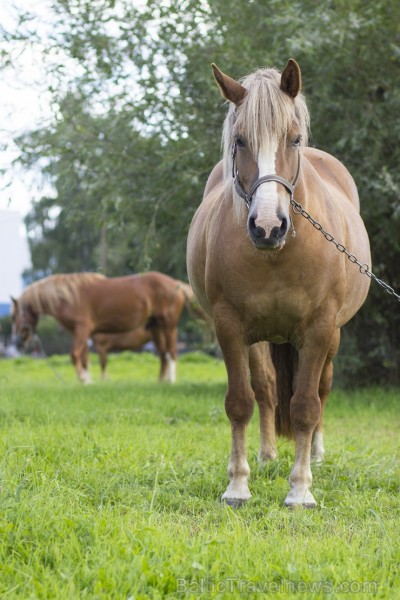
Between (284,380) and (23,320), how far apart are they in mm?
9490

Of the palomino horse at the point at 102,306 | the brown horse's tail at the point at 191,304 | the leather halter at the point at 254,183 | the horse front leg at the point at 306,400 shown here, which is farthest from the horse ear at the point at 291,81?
the palomino horse at the point at 102,306

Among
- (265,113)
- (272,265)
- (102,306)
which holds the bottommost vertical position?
(102,306)

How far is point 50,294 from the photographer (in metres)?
13.6

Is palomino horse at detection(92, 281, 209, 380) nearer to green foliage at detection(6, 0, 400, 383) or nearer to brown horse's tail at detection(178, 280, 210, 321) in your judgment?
brown horse's tail at detection(178, 280, 210, 321)

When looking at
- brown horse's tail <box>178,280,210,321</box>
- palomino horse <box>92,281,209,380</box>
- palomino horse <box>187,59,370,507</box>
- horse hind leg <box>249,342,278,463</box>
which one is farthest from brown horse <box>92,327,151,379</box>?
palomino horse <box>187,59,370,507</box>

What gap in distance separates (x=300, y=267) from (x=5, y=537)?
6.80 ft

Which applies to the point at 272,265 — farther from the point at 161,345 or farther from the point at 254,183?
the point at 161,345

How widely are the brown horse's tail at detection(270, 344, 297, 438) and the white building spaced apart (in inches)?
1675

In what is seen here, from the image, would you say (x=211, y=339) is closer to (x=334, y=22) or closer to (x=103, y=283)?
(x=103, y=283)

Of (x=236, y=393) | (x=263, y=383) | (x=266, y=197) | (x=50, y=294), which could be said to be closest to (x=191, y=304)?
(x=50, y=294)

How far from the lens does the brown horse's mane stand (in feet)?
44.6

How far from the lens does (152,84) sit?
8.98m

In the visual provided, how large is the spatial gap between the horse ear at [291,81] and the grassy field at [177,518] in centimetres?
220

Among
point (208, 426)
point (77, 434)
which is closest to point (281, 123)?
point (77, 434)
